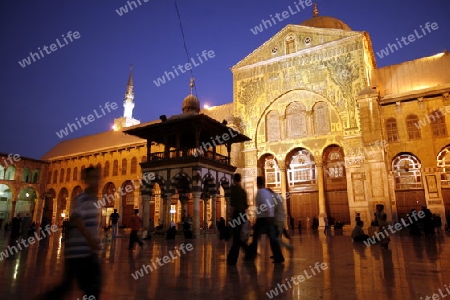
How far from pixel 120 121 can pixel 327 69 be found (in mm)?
30179

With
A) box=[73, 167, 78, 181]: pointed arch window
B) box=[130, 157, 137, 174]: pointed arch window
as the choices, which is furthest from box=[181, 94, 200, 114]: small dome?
box=[73, 167, 78, 181]: pointed arch window

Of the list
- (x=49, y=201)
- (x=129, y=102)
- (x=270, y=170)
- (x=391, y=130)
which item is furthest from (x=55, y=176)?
(x=391, y=130)

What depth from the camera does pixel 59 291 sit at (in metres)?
2.90

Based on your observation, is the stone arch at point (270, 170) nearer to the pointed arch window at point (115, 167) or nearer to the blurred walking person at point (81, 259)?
the pointed arch window at point (115, 167)

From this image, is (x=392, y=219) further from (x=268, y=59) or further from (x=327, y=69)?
(x=268, y=59)

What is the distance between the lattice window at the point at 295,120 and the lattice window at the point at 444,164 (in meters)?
8.12

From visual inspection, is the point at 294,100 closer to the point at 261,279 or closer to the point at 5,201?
the point at 261,279

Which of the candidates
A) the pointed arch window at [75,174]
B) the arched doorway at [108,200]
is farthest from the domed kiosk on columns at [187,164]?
the pointed arch window at [75,174]

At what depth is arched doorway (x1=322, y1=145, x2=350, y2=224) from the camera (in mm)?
20922

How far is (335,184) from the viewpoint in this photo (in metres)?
21.2

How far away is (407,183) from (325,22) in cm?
1452

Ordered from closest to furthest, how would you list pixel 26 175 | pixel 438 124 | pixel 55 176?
pixel 438 124 < pixel 26 175 < pixel 55 176

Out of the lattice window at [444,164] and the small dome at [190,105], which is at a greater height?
the small dome at [190,105]

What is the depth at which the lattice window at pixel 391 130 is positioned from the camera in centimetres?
2008
